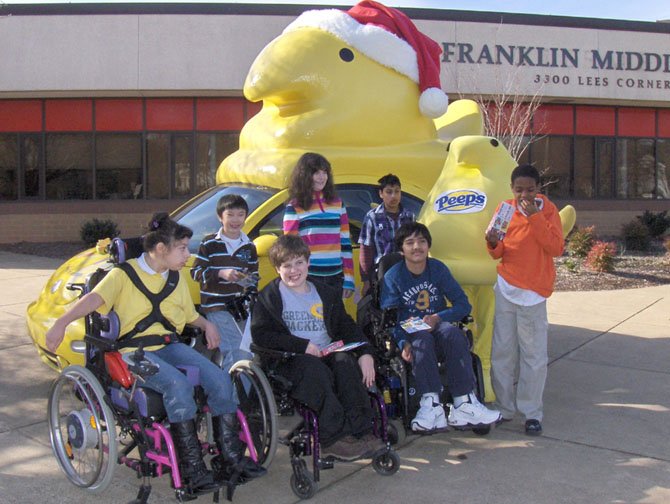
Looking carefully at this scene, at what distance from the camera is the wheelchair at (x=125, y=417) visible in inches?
137

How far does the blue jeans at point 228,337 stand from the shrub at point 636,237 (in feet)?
42.9

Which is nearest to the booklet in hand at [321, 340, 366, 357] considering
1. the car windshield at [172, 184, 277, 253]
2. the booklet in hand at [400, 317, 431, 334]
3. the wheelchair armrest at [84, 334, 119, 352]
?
the booklet in hand at [400, 317, 431, 334]

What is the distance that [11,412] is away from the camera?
514 centimetres

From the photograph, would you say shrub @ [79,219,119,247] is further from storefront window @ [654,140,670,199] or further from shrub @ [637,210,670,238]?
storefront window @ [654,140,670,199]

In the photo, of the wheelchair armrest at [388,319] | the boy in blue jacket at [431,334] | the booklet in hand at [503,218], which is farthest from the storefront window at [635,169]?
the wheelchair armrest at [388,319]

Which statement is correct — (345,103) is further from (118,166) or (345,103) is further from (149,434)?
(118,166)

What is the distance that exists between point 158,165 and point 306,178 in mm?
13270

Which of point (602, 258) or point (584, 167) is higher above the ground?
point (584, 167)

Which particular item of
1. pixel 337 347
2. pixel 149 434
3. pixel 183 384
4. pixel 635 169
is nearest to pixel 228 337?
pixel 337 347

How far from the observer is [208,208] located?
593 cm

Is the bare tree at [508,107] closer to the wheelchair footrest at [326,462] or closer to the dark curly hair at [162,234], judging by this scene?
the dark curly hair at [162,234]

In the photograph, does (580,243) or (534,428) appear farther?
(580,243)

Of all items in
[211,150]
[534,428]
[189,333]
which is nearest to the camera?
[189,333]

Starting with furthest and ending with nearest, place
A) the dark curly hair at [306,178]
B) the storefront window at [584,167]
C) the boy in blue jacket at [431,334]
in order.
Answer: the storefront window at [584,167]
the dark curly hair at [306,178]
the boy in blue jacket at [431,334]
